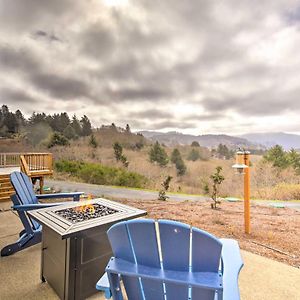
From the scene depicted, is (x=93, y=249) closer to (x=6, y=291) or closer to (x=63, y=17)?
(x=6, y=291)

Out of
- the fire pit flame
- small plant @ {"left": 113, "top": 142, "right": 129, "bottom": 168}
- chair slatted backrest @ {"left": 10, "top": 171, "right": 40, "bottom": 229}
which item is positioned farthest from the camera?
small plant @ {"left": 113, "top": 142, "right": 129, "bottom": 168}

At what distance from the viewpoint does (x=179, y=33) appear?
427 centimetres

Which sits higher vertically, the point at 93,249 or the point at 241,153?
the point at 241,153

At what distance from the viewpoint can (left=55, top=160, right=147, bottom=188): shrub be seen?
22.7 ft

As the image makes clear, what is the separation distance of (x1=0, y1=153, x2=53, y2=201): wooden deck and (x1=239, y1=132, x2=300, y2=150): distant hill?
574cm

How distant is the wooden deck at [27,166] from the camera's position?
199 inches

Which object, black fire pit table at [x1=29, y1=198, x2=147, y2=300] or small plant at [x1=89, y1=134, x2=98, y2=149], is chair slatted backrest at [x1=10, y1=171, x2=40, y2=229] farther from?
small plant at [x1=89, y1=134, x2=98, y2=149]

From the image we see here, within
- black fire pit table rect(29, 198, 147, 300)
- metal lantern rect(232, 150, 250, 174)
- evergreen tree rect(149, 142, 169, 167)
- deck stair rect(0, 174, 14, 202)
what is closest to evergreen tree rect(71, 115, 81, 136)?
evergreen tree rect(149, 142, 169, 167)

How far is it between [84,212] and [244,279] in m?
1.65

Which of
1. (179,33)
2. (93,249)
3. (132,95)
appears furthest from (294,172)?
(93,249)

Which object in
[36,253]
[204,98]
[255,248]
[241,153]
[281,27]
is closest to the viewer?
[36,253]

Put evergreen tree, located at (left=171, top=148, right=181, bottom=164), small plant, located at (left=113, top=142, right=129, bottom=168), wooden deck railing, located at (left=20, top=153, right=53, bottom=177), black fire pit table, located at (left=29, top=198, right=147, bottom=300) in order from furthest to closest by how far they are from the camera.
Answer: evergreen tree, located at (left=171, top=148, right=181, bottom=164) → small plant, located at (left=113, top=142, right=129, bottom=168) → wooden deck railing, located at (left=20, top=153, right=53, bottom=177) → black fire pit table, located at (left=29, top=198, right=147, bottom=300)

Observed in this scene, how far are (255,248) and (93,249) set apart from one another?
222 centimetres

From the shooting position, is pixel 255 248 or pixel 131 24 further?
pixel 131 24
